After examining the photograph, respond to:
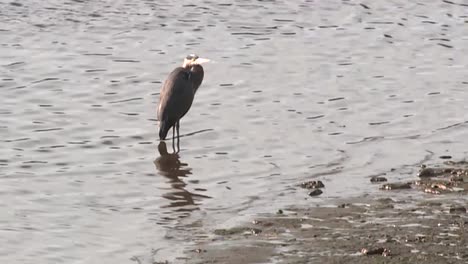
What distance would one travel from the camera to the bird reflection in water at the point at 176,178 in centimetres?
943

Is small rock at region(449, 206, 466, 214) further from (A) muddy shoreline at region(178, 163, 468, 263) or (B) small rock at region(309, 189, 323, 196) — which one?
(B) small rock at region(309, 189, 323, 196)

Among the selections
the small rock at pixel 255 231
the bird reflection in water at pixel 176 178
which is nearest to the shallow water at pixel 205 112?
the bird reflection in water at pixel 176 178

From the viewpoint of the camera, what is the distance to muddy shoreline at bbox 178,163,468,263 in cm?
714

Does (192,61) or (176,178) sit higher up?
(192,61)

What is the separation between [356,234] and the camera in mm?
7672

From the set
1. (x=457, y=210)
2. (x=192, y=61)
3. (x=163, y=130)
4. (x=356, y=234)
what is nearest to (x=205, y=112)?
(x=192, y=61)

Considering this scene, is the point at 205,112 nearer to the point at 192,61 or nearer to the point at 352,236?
the point at 192,61

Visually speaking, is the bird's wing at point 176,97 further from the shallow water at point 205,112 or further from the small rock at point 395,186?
the small rock at point 395,186

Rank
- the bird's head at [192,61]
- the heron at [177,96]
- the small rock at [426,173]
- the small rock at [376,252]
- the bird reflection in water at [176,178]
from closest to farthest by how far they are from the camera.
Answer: the small rock at [376,252], the bird reflection in water at [176,178], the small rock at [426,173], the heron at [177,96], the bird's head at [192,61]

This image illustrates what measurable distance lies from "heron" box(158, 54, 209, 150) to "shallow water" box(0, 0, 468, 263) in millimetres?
258

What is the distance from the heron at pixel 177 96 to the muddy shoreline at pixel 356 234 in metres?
3.13

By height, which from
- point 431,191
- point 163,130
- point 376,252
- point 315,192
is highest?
point 376,252

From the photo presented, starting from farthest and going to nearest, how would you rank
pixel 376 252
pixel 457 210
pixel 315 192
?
pixel 315 192, pixel 457 210, pixel 376 252

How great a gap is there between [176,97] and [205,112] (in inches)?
23.6
